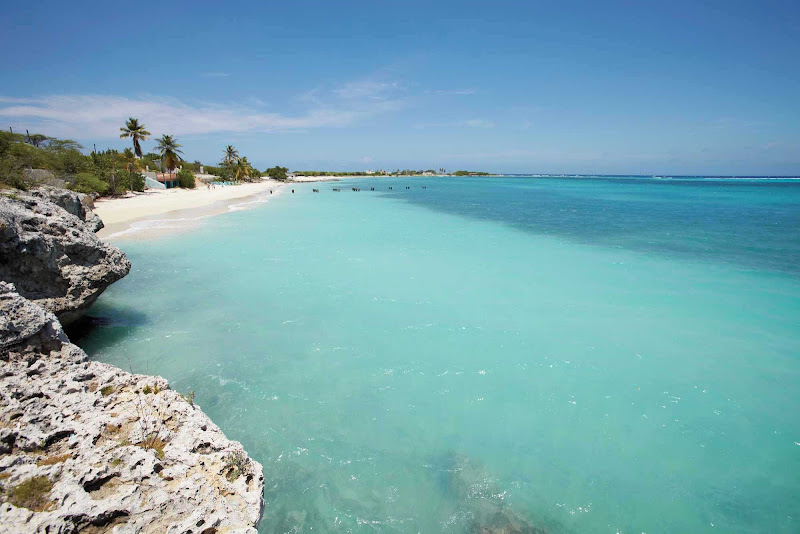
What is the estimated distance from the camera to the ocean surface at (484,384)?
15.5 ft

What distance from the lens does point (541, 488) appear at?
4.93 metres

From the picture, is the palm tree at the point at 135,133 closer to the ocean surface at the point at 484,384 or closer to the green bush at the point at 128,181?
the green bush at the point at 128,181

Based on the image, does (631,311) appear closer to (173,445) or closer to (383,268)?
(383,268)

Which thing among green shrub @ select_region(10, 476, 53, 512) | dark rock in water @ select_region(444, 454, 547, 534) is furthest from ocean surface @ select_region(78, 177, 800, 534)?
green shrub @ select_region(10, 476, 53, 512)

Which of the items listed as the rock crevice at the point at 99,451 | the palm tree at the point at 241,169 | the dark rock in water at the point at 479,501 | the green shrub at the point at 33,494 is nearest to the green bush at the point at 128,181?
the palm tree at the point at 241,169

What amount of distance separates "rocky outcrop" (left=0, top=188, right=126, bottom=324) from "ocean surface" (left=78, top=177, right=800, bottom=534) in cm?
124

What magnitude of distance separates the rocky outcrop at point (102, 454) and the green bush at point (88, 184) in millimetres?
31991

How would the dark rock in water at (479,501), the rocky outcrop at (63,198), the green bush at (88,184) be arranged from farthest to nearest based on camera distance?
the green bush at (88,184) → the rocky outcrop at (63,198) → the dark rock in water at (479,501)

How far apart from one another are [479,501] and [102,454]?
4038mm

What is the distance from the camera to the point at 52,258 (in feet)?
21.5

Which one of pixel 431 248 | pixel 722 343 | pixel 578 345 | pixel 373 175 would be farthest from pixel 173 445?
pixel 373 175

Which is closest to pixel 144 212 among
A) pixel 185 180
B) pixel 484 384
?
pixel 185 180

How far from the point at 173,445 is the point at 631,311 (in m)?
11.7

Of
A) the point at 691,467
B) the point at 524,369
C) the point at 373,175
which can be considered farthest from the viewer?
the point at 373,175
